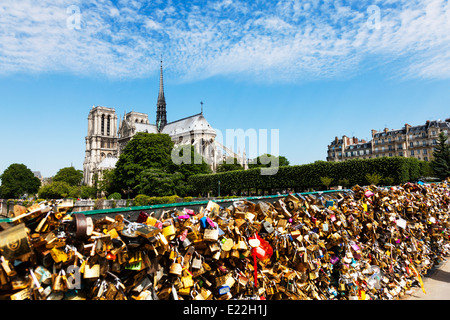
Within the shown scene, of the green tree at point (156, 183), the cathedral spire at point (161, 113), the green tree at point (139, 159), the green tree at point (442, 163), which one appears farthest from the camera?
the cathedral spire at point (161, 113)

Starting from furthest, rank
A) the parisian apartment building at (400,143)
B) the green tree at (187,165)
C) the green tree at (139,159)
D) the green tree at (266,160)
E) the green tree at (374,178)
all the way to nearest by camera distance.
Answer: the green tree at (266,160)
the parisian apartment building at (400,143)
the green tree at (187,165)
the green tree at (139,159)
the green tree at (374,178)

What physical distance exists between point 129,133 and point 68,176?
93.9 ft

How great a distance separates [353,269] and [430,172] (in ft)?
167

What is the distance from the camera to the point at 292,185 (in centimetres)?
4078

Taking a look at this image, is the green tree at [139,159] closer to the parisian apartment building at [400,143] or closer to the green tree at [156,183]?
the green tree at [156,183]

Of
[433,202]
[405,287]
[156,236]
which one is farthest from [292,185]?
[156,236]

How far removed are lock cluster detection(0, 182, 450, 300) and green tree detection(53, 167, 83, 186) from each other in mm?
113304

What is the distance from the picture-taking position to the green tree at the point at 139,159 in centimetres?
4881

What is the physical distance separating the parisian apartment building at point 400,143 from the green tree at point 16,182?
88.7 m

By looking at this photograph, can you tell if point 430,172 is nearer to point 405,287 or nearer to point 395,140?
point 395,140

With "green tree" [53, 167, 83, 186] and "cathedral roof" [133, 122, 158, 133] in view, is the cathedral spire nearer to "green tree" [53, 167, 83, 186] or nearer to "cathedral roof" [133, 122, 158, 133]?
"cathedral roof" [133, 122, 158, 133]

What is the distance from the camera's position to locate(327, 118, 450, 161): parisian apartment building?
6781cm

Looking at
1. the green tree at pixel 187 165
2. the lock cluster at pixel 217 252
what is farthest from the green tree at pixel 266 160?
the lock cluster at pixel 217 252

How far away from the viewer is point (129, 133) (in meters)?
98.8
